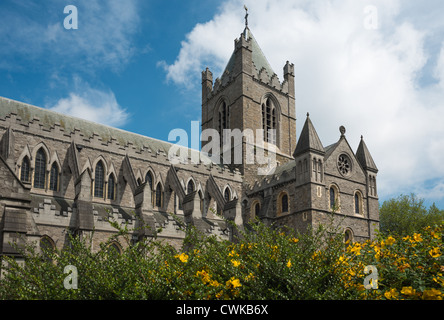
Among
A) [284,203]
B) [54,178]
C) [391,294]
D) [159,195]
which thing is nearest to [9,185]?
[391,294]

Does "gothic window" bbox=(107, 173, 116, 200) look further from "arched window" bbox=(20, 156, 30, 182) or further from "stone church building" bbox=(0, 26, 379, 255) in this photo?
"arched window" bbox=(20, 156, 30, 182)

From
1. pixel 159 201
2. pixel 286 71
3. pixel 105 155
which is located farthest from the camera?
pixel 286 71

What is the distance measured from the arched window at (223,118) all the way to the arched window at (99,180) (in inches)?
568

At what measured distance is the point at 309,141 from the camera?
97.0 ft

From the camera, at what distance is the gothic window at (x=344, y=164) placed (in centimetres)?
3123

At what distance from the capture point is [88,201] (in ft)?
75.5

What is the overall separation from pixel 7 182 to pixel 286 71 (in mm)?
34590

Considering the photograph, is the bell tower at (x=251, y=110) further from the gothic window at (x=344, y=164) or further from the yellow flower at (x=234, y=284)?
the yellow flower at (x=234, y=284)

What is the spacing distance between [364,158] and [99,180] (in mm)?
19823

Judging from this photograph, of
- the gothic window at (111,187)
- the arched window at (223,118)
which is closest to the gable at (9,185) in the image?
the gothic window at (111,187)

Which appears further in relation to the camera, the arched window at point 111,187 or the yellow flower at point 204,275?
the arched window at point 111,187
